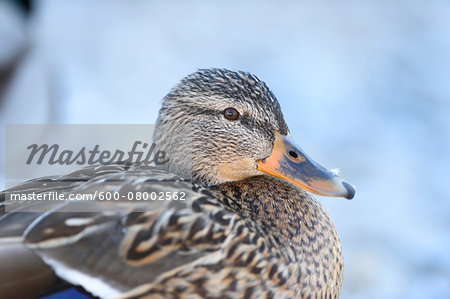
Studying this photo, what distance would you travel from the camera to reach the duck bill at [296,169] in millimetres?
2047

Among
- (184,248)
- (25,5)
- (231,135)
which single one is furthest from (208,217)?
(25,5)

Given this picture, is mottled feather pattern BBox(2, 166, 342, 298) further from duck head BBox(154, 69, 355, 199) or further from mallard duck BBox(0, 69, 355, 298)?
duck head BBox(154, 69, 355, 199)

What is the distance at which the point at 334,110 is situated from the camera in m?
4.89

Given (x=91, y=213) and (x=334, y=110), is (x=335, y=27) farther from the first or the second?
(x=91, y=213)

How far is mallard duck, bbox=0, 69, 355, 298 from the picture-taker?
165 cm

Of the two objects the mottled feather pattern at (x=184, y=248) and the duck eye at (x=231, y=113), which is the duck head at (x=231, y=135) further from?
the mottled feather pattern at (x=184, y=248)

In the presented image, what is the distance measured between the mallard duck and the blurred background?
4.85 feet

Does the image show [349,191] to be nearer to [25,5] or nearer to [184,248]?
[184,248]

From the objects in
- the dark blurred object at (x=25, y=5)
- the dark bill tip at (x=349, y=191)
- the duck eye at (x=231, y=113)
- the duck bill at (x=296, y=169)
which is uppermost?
the dark blurred object at (x=25, y=5)

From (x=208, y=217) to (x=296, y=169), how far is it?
1.57 feet

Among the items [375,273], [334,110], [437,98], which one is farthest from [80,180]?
[437,98]

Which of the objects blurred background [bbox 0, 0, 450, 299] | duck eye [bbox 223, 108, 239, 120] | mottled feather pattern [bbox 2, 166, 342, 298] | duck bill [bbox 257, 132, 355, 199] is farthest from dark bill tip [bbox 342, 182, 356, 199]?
blurred background [bbox 0, 0, 450, 299]

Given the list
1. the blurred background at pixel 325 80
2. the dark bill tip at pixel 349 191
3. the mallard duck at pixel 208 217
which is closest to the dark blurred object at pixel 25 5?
the blurred background at pixel 325 80

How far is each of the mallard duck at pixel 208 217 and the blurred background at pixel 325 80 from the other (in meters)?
1.48
